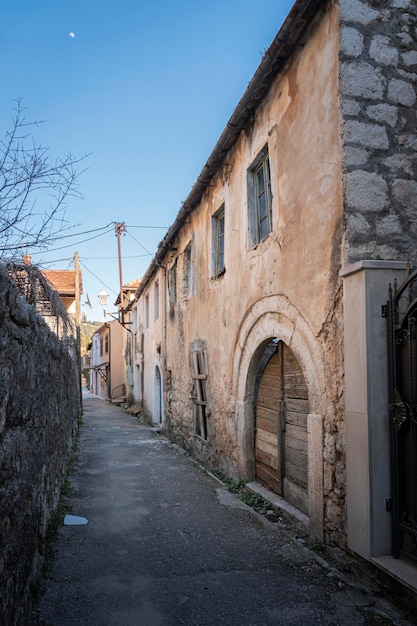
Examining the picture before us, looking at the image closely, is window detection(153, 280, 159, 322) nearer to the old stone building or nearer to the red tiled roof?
the red tiled roof

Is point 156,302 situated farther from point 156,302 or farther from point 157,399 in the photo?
point 157,399

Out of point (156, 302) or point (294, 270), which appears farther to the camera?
point (156, 302)

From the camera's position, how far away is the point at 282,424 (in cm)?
561

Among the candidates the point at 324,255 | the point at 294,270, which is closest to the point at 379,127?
the point at 324,255

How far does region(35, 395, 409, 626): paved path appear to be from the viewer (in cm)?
327

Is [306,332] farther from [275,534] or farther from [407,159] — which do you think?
[275,534]

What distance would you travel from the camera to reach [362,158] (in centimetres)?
408

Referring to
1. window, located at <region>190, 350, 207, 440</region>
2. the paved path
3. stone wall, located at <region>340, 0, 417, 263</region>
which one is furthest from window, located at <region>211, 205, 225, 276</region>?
stone wall, located at <region>340, 0, 417, 263</region>

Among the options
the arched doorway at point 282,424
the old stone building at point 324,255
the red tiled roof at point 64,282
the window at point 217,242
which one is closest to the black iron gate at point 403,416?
the old stone building at point 324,255

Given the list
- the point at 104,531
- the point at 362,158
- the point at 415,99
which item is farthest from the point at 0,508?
the point at 415,99

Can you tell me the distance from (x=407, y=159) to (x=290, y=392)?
264 cm

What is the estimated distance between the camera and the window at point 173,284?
484 inches

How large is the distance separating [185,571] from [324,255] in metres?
2.87

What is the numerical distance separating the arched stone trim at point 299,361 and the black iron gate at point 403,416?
0.85 metres
